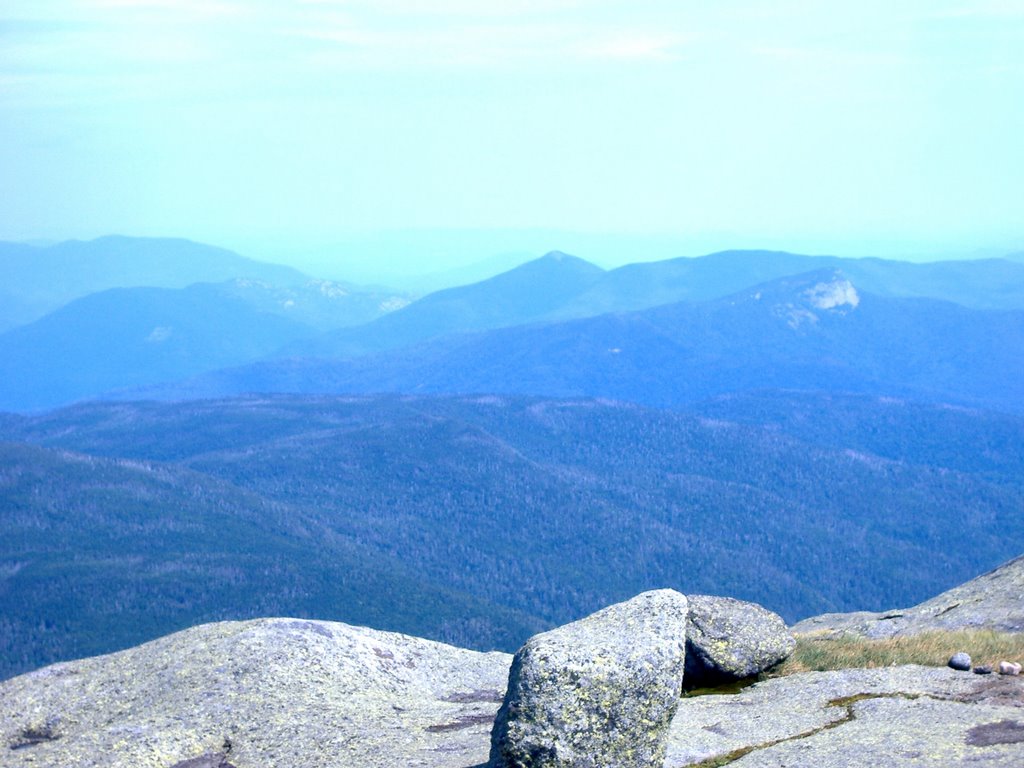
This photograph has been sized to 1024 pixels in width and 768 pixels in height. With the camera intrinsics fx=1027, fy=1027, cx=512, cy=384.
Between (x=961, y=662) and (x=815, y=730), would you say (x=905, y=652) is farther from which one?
(x=815, y=730)

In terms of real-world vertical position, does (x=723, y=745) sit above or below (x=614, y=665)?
below

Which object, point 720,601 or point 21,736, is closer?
point 21,736

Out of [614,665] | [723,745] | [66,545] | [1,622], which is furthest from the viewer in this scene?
[66,545]

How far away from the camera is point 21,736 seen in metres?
24.1

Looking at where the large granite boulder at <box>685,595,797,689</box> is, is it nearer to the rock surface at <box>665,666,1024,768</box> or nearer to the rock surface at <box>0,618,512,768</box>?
the rock surface at <box>665,666,1024,768</box>

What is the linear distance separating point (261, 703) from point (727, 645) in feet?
36.6

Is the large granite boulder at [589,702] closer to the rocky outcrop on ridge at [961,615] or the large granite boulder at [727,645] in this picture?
the large granite boulder at [727,645]

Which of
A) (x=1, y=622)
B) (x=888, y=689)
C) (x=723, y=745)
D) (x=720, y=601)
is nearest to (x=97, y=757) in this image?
(x=723, y=745)

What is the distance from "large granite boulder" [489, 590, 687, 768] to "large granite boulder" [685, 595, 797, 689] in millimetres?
5153

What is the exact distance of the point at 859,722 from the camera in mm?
21047

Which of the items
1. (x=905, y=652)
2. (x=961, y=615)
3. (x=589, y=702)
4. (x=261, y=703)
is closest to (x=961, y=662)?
(x=905, y=652)

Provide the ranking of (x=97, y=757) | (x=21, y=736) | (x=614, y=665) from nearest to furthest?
1. (x=614, y=665)
2. (x=97, y=757)
3. (x=21, y=736)

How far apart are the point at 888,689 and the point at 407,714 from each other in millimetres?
11078

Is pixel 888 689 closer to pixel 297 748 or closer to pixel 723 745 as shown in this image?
pixel 723 745
